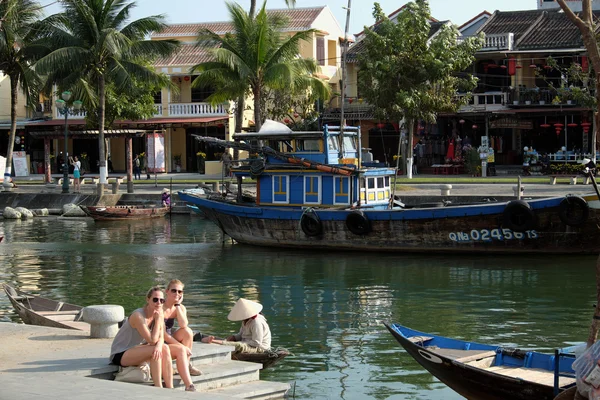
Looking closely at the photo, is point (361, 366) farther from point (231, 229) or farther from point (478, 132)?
point (478, 132)

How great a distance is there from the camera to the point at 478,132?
4650 centimetres

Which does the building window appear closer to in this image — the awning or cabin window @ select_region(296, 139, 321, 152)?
the awning

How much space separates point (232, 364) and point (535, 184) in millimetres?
26784

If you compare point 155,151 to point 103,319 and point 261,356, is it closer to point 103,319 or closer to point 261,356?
point 103,319

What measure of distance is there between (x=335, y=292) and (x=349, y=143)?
7.45 meters

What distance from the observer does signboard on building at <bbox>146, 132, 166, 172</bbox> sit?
134ft

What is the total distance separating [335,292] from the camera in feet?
68.2

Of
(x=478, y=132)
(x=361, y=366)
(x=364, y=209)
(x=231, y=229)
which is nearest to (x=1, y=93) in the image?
(x=478, y=132)

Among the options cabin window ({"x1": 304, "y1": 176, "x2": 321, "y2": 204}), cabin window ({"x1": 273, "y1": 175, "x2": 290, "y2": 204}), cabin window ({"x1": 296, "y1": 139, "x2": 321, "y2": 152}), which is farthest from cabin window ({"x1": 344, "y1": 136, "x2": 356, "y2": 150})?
cabin window ({"x1": 273, "y1": 175, "x2": 290, "y2": 204})

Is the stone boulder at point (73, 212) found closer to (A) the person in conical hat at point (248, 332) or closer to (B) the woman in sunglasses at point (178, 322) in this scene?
(A) the person in conical hat at point (248, 332)

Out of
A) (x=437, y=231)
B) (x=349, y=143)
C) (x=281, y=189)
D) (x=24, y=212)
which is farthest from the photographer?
(x=24, y=212)

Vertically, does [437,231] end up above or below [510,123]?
below

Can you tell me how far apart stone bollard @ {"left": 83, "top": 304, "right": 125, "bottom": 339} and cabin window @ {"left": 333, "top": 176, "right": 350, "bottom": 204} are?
572 inches

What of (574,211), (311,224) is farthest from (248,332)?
(311,224)
